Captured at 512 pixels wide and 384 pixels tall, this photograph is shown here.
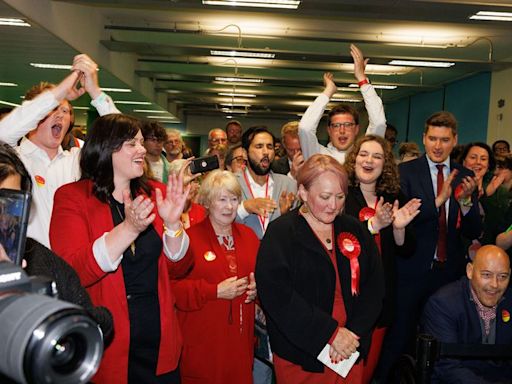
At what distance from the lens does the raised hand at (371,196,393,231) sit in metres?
2.70

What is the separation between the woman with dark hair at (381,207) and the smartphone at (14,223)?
1.88 metres

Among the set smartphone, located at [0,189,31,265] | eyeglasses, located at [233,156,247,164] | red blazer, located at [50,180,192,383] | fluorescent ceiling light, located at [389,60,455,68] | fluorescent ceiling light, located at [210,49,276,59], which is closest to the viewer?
smartphone, located at [0,189,31,265]

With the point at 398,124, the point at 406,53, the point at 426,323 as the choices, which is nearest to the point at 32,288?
the point at 426,323

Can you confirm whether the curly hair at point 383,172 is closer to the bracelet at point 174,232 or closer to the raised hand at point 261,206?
the raised hand at point 261,206

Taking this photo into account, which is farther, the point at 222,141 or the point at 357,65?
the point at 222,141

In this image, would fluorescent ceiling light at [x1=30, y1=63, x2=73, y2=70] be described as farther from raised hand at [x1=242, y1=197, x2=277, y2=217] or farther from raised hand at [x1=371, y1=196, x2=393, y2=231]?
raised hand at [x1=371, y1=196, x2=393, y2=231]

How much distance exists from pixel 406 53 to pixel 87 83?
8.08 metres

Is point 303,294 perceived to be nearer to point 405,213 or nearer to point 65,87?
point 405,213

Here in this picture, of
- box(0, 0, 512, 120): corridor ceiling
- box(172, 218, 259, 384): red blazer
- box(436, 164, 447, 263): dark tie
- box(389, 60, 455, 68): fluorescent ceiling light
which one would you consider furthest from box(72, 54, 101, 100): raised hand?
box(389, 60, 455, 68): fluorescent ceiling light

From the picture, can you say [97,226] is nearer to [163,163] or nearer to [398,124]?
[163,163]

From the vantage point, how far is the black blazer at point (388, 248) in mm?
2822

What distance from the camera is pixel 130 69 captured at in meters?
10.3

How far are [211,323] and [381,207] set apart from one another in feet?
3.22

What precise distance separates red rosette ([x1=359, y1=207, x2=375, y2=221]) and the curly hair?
17cm
